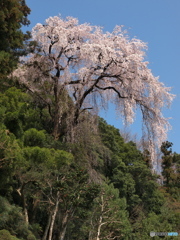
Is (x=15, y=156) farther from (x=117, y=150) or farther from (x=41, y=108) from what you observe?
(x=117, y=150)

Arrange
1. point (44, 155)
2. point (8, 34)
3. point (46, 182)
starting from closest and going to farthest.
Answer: point (44, 155)
point (46, 182)
point (8, 34)

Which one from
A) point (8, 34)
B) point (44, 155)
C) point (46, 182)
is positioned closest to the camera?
point (44, 155)

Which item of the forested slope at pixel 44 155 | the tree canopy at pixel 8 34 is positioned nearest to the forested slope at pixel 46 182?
the forested slope at pixel 44 155

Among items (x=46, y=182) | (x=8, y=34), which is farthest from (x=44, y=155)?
(x=8, y=34)

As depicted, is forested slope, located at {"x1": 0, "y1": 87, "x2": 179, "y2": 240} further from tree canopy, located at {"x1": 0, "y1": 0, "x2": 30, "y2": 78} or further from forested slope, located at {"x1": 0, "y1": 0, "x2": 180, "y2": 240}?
tree canopy, located at {"x1": 0, "y1": 0, "x2": 30, "y2": 78}

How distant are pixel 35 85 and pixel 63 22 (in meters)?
2.33

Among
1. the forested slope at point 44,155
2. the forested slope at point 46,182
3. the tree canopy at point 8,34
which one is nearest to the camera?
the forested slope at point 46,182

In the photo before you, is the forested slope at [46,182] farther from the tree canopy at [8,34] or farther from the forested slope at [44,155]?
the tree canopy at [8,34]

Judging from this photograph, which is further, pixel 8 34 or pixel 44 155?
pixel 8 34

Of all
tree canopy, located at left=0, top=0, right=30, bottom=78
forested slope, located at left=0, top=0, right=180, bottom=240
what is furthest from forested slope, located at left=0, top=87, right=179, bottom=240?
tree canopy, located at left=0, top=0, right=30, bottom=78

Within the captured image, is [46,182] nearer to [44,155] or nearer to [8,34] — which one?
[44,155]

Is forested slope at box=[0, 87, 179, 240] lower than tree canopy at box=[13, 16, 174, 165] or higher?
lower

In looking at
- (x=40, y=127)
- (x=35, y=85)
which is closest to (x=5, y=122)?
(x=40, y=127)

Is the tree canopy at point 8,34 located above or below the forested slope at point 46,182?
above
